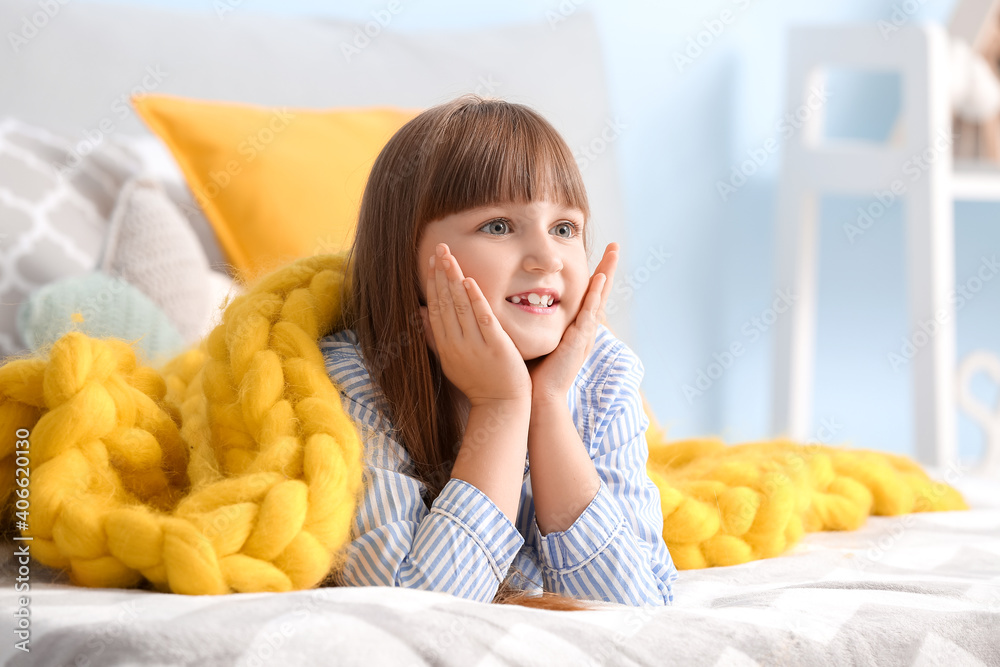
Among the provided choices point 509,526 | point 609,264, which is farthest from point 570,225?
point 509,526

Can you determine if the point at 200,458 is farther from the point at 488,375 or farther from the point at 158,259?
the point at 158,259

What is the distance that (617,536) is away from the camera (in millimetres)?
769

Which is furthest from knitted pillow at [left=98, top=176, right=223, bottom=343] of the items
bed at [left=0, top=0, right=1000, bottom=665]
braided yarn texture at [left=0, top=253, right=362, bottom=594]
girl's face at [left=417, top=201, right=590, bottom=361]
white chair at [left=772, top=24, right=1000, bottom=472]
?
white chair at [left=772, top=24, right=1000, bottom=472]

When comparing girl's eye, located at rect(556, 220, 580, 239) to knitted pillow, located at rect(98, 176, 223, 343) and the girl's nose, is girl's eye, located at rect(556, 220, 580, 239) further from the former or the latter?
knitted pillow, located at rect(98, 176, 223, 343)

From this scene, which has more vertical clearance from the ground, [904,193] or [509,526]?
[904,193]

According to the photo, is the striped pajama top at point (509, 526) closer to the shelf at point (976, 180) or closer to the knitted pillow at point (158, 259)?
the knitted pillow at point (158, 259)

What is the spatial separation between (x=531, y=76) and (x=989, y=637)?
137cm

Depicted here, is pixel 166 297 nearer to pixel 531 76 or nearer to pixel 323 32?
pixel 323 32

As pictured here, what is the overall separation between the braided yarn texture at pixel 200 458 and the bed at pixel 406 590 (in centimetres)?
3

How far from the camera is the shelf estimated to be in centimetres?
197

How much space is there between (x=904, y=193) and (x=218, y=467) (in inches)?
67.0

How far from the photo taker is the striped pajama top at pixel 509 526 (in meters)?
0.70

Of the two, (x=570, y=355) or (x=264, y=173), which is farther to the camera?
(x=264, y=173)

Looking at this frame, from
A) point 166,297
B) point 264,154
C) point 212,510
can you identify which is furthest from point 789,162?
point 212,510
